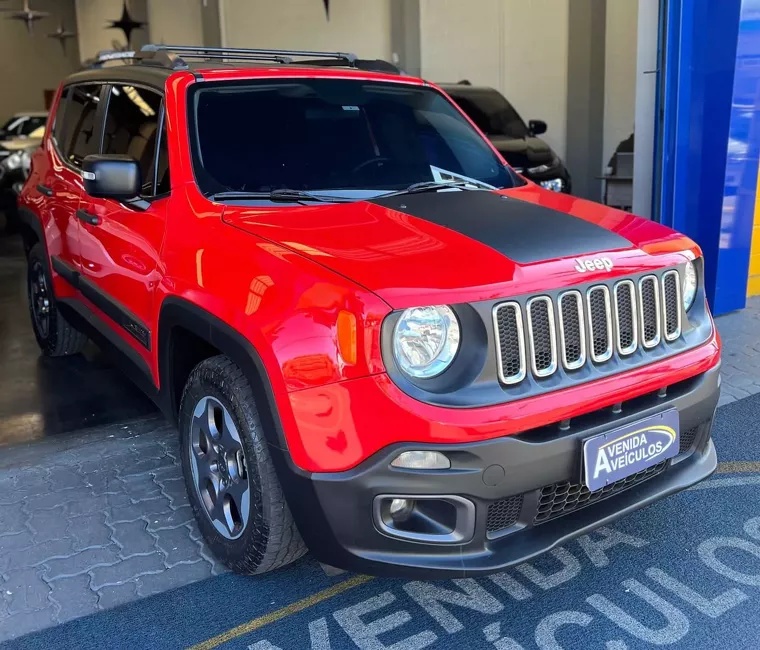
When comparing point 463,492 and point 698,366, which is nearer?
point 463,492

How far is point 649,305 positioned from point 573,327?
1.28 feet

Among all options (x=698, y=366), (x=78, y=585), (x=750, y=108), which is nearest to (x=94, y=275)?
(x=78, y=585)

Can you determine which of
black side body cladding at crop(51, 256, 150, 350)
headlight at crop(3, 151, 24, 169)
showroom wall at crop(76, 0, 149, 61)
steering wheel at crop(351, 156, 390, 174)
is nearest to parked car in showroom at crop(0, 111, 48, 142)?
headlight at crop(3, 151, 24, 169)

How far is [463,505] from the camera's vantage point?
216cm

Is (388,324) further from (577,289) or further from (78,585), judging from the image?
(78,585)

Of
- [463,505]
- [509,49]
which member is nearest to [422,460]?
[463,505]

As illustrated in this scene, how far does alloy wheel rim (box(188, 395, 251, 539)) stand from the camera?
258 centimetres

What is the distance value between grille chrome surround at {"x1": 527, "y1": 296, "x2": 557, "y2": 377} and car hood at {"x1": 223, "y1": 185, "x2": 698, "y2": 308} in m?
0.05

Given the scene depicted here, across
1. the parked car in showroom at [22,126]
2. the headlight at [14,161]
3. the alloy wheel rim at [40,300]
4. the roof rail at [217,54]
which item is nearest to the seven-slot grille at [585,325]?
the roof rail at [217,54]

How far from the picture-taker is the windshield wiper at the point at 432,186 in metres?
3.09

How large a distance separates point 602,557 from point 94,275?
8.82ft

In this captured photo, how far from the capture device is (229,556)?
271cm

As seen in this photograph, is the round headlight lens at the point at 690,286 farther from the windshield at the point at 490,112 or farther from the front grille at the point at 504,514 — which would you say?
the windshield at the point at 490,112

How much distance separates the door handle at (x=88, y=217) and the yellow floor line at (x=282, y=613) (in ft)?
6.78
